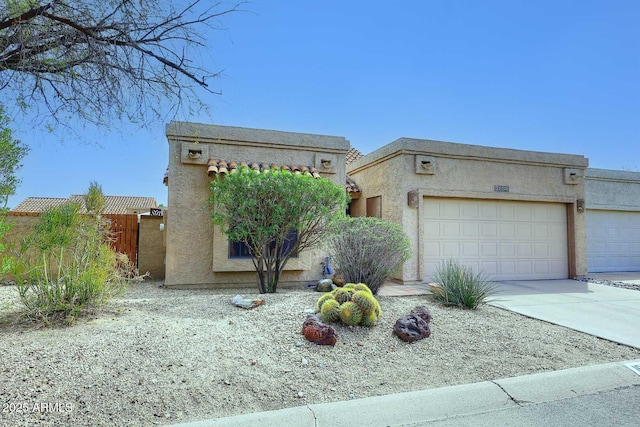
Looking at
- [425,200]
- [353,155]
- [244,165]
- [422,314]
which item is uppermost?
[353,155]

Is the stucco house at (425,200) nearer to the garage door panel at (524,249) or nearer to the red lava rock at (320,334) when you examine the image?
the garage door panel at (524,249)

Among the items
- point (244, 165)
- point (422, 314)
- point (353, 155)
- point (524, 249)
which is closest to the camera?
point (422, 314)

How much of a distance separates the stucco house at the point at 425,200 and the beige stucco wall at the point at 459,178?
1.3 inches

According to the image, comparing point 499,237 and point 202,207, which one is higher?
point 202,207

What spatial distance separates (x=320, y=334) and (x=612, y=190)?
15.5 meters

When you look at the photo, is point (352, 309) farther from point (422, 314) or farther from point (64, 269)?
point (64, 269)

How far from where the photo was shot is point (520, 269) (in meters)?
12.4

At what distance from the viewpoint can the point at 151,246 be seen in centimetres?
1193

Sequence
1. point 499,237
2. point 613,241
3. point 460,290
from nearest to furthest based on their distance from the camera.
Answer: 1. point 460,290
2. point 499,237
3. point 613,241

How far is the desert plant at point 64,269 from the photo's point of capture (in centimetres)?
535

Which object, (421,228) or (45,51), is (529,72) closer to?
(421,228)

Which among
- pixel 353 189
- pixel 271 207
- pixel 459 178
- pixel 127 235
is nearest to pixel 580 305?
pixel 459 178

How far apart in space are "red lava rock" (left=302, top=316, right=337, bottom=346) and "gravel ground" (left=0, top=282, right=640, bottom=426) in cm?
11

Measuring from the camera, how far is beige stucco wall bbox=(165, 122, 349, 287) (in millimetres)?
9820
